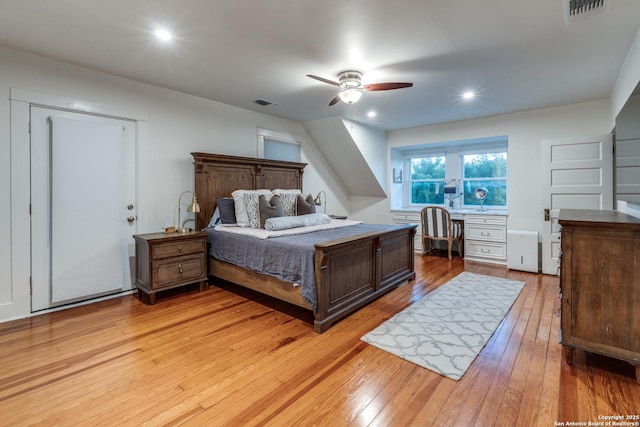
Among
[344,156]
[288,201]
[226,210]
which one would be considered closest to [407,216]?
[344,156]

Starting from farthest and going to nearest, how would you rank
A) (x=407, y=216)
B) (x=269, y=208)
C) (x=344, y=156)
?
(x=407, y=216), (x=344, y=156), (x=269, y=208)

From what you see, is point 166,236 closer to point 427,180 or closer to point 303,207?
point 303,207

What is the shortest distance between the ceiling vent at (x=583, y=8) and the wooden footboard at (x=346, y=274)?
220 cm

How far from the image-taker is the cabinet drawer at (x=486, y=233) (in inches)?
195

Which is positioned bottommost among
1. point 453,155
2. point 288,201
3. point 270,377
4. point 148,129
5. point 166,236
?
point 270,377

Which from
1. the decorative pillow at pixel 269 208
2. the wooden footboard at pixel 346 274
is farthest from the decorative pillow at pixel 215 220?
the decorative pillow at pixel 269 208

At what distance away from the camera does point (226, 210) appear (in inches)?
156

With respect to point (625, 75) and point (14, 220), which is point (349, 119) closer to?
point (625, 75)

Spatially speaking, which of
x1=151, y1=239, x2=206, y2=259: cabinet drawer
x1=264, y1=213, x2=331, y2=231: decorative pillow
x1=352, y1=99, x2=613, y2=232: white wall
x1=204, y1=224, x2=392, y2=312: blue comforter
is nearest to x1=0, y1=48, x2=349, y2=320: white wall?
x1=151, y1=239, x2=206, y2=259: cabinet drawer

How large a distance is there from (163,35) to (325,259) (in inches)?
86.8

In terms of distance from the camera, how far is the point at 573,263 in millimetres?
2010

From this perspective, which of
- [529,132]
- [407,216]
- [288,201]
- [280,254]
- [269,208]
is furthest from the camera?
[407,216]

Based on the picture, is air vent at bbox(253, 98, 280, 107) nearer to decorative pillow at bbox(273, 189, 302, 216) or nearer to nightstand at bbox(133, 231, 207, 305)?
decorative pillow at bbox(273, 189, 302, 216)

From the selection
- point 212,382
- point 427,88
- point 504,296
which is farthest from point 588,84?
point 212,382
